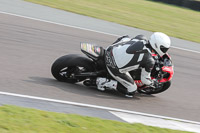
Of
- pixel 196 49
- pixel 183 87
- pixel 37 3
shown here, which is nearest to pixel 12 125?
pixel 183 87

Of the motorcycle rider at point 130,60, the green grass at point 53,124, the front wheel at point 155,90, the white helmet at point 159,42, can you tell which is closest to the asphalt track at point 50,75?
the front wheel at point 155,90

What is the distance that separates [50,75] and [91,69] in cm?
114

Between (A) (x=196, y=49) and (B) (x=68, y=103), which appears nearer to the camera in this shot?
(B) (x=68, y=103)

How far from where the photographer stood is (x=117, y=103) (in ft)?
28.0

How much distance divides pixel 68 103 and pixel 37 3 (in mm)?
11034

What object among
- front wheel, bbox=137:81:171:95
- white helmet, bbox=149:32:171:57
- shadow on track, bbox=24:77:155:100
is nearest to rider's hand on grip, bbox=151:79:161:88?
front wheel, bbox=137:81:171:95

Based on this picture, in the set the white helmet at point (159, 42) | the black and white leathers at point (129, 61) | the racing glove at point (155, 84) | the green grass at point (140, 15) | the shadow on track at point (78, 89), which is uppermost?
the green grass at point (140, 15)

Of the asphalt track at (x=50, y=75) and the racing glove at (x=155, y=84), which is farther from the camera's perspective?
the racing glove at (x=155, y=84)

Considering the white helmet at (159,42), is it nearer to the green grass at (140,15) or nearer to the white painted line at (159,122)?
the white painted line at (159,122)

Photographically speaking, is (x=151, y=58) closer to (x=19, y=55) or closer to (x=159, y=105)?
(x=159, y=105)

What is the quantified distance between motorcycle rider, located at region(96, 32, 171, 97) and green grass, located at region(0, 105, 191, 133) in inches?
78.5

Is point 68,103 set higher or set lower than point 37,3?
lower

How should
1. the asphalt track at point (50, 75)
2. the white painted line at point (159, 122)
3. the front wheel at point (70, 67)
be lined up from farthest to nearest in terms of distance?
1. the front wheel at point (70, 67)
2. the asphalt track at point (50, 75)
3. the white painted line at point (159, 122)

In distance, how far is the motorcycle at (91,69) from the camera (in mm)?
8695
